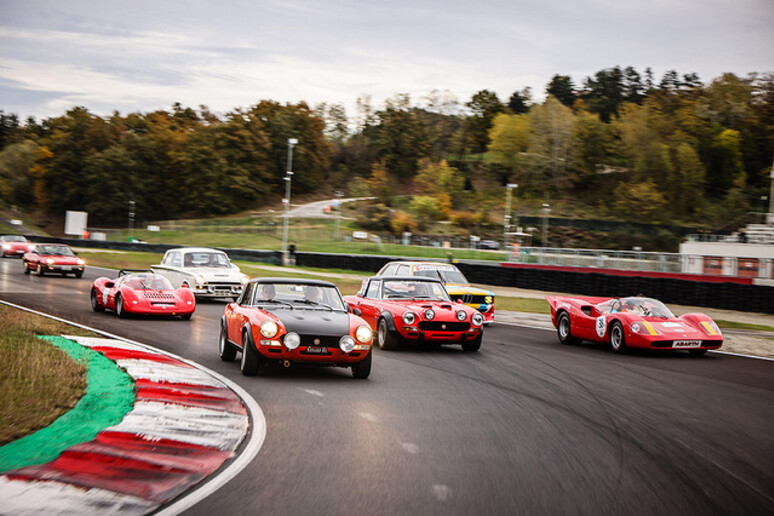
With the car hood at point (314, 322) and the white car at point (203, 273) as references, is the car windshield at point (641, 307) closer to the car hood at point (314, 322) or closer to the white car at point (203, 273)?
the car hood at point (314, 322)

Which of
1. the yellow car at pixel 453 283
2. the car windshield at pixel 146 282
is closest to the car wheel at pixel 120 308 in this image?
the car windshield at pixel 146 282

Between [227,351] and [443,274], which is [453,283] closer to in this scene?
[443,274]

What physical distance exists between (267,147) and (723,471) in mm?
109895

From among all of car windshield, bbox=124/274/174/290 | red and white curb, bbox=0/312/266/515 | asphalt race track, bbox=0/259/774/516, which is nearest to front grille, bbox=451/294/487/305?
asphalt race track, bbox=0/259/774/516

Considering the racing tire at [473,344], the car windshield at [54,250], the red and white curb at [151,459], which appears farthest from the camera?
the car windshield at [54,250]

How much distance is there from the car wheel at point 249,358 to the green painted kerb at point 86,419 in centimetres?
150

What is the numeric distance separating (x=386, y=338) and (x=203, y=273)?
10312 millimetres

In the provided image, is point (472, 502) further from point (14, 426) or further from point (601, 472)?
point (14, 426)

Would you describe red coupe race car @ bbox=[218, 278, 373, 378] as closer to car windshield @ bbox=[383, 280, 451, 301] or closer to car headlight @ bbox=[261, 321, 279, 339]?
car headlight @ bbox=[261, 321, 279, 339]

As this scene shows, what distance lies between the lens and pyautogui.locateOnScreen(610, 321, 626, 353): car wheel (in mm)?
14633

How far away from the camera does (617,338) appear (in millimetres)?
14789

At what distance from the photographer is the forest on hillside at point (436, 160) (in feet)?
299

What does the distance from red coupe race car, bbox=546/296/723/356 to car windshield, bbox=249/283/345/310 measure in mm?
6172

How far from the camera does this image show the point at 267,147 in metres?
113
